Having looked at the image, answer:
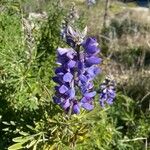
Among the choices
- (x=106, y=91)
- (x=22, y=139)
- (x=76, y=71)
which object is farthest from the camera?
(x=106, y=91)

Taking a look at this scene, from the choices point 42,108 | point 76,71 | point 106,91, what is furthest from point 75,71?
point 106,91

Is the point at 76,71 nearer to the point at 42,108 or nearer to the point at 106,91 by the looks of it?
the point at 42,108

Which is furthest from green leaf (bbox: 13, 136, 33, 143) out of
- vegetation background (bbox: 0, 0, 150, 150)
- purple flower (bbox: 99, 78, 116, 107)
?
purple flower (bbox: 99, 78, 116, 107)

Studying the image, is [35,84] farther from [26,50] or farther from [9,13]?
[9,13]

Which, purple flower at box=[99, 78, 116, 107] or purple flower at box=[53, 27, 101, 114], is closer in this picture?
purple flower at box=[53, 27, 101, 114]

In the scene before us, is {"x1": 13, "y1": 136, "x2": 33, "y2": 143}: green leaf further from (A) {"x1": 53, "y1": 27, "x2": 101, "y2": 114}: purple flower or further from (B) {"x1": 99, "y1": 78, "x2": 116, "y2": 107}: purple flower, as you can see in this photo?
(B) {"x1": 99, "y1": 78, "x2": 116, "y2": 107}: purple flower

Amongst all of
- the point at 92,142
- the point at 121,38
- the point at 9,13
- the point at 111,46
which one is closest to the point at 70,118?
the point at 92,142

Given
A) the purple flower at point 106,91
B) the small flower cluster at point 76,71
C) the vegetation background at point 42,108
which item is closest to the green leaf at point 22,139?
the vegetation background at point 42,108

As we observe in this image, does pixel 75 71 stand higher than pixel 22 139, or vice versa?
pixel 75 71
